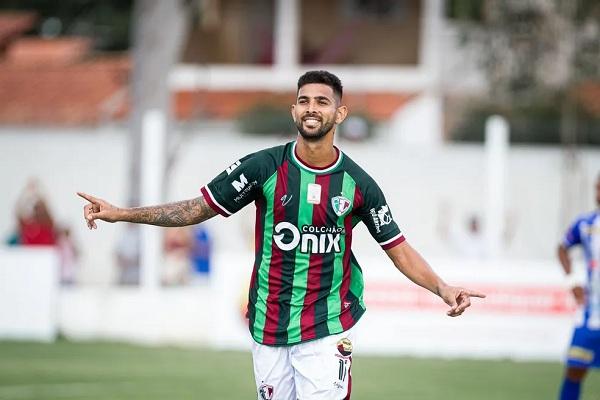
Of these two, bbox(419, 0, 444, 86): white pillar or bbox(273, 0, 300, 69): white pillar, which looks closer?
bbox(419, 0, 444, 86): white pillar

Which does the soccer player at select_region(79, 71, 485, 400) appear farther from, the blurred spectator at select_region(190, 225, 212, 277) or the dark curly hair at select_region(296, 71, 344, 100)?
the blurred spectator at select_region(190, 225, 212, 277)

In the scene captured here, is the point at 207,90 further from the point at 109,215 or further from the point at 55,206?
the point at 109,215

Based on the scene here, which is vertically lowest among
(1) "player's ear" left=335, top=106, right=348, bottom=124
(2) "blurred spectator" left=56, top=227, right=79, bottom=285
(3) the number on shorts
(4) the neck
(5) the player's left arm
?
(2) "blurred spectator" left=56, top=227, right=79, bottom=285

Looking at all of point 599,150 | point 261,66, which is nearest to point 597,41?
point 599,150

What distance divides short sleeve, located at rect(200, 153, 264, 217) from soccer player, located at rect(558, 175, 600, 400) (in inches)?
184

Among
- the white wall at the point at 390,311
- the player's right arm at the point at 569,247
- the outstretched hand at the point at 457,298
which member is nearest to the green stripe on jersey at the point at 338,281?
the outstretched hand at the point at 457,298

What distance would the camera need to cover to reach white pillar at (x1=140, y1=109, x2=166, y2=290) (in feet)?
58.1

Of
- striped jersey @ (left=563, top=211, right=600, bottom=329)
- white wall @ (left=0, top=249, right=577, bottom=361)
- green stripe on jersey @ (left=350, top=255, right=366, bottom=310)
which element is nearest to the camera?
green stripe on jersey @ (left=350, top=255, right=366, bottom=310)

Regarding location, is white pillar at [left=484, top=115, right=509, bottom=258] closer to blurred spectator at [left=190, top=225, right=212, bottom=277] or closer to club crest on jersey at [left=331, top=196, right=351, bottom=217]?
blurred spectator at [left=190, top=225, right=212, bottom=277]

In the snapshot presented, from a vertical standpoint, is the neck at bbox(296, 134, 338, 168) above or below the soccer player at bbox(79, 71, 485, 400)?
above

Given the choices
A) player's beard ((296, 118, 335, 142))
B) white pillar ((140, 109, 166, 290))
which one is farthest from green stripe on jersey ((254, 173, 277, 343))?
white pillar ((140, 109, 166, 290))

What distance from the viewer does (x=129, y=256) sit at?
19.3m

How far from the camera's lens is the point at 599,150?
24312 mm

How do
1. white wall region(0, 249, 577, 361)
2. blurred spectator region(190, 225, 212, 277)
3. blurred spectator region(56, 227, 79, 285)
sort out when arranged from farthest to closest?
blurred spectator region(190, 225, 212, 277) → blurred spectator region(56, 227, 79, 285) → white wall region(0, 249, 577, 361)
